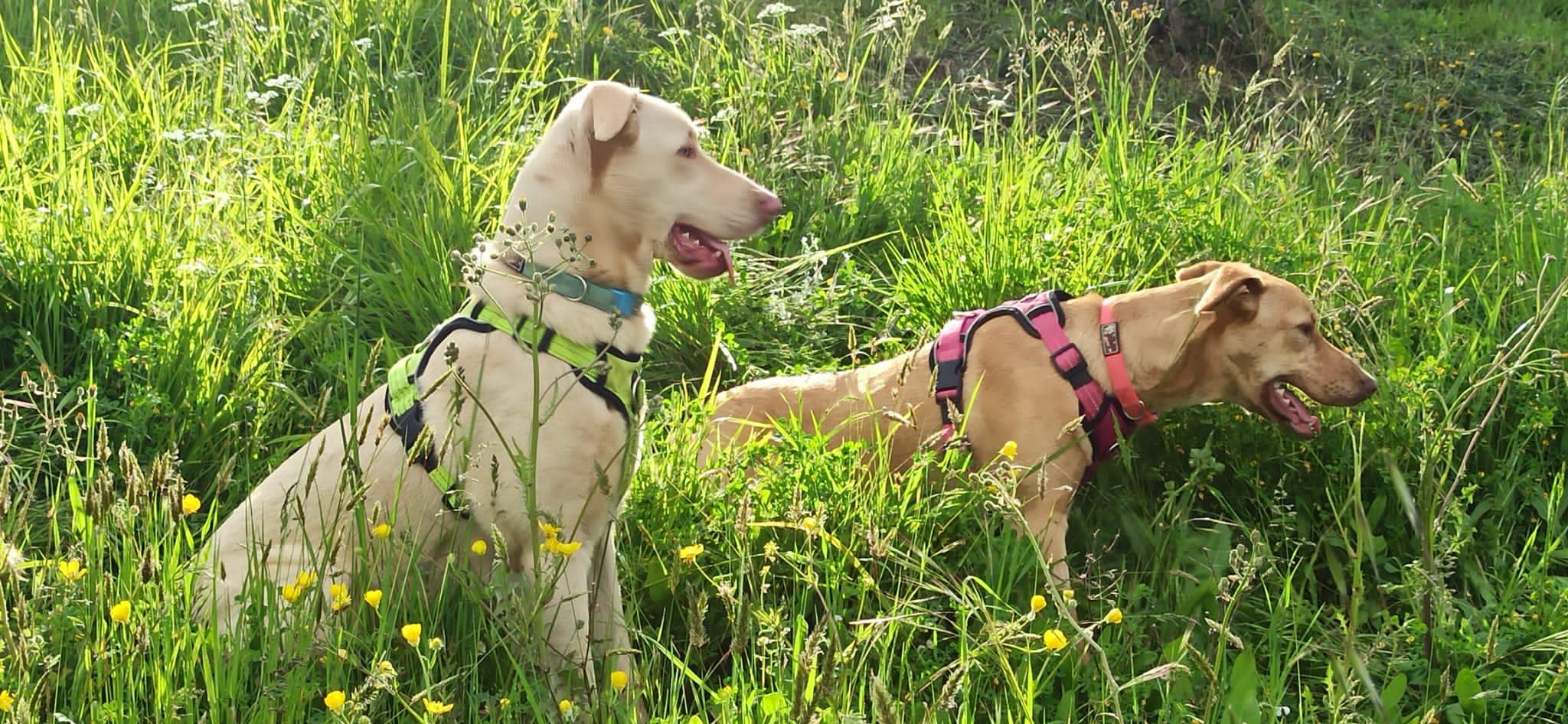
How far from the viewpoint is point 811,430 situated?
12.1 feet

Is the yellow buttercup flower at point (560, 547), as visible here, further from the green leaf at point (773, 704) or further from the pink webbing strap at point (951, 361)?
the pink webbing strap at point (951, 361)

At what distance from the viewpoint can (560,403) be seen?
246 cm

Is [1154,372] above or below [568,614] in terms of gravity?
below

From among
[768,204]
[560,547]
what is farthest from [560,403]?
[768,204]

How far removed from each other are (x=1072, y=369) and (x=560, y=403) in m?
1.58

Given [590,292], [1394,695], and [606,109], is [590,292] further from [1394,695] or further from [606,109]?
[1394,695]

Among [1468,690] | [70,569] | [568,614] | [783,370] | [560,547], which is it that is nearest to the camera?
[70,569]

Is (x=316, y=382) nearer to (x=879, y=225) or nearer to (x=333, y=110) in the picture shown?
(x=333, y=110)

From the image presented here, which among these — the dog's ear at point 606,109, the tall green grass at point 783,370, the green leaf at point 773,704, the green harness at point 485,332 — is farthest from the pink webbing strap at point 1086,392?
the green leaf at point 773,704

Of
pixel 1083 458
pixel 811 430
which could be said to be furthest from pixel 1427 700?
pixel 811 430

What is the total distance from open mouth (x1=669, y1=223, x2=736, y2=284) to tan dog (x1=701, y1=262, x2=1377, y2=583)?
68 cm

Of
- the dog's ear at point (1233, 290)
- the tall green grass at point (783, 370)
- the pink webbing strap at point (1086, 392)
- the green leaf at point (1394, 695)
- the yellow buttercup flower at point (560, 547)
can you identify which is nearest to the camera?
the yellow buttercup flower at point (560, 547)

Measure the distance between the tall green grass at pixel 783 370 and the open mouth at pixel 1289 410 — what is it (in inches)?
4.5

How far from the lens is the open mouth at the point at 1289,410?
11.6 ft
